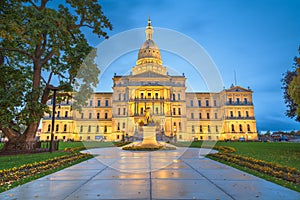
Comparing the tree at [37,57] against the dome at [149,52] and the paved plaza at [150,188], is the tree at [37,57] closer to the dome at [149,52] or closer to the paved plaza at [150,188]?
the paved plaza at [150,188]

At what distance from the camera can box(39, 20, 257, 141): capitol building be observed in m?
57.7

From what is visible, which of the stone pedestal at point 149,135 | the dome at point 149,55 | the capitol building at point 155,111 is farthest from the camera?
the dome at point 149,55

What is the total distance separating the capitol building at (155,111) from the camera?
5772 cm

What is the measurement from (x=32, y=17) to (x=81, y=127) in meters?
60.2

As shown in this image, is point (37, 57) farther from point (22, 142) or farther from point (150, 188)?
point (150, 188)

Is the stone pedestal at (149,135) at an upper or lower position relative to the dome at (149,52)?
lower

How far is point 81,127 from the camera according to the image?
67562 millimetres

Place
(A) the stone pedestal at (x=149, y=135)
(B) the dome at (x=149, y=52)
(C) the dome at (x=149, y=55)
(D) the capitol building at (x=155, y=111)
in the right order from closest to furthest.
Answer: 1. (A) the stone pedestal at (x=149, y=135)
2. (D) the capitol building at (x=155, y=111)
3. (C) the dome at (x=149, y=55)
4. (B) the dome at (x=149, y=52)

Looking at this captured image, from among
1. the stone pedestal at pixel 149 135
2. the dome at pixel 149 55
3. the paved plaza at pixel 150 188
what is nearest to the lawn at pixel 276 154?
the paved plaza at pixel 150 188

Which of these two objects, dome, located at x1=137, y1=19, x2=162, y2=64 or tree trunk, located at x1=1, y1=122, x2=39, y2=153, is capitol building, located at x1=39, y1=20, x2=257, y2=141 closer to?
dome, located at x1=137, y1=19, x2=162, y2=64

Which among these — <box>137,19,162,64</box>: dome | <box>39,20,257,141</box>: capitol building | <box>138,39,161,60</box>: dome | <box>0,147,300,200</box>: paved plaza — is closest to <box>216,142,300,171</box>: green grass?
<box>0,147,300,200</box>: paved plaza

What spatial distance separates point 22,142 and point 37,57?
6109 millimetres

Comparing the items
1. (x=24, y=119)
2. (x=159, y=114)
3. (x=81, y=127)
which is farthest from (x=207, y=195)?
(x=81, y=127)

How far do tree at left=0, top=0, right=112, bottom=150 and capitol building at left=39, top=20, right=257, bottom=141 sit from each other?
3851cm
